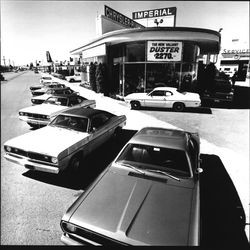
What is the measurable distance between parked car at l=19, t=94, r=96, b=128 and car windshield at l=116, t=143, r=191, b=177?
17.5ft

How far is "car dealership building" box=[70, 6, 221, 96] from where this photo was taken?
1411 cm

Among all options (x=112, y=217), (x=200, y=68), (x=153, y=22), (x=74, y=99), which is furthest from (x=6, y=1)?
(x=153, y=22)

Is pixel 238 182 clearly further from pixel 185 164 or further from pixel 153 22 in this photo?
pixel 153 22

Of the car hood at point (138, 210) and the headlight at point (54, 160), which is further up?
the headlight at point (54, 160)

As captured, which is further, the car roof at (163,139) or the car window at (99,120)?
the car window at (99,120)

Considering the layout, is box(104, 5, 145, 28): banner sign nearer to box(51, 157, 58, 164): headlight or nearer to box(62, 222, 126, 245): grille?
box(51, 157, 58, 164): headlight

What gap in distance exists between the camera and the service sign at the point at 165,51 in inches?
569

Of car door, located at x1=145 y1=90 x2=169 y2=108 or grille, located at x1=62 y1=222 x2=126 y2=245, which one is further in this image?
car door, located at x1=145 y1=90 x2=169 y2=108

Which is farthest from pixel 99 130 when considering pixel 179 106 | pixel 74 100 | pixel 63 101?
pixel 179 106

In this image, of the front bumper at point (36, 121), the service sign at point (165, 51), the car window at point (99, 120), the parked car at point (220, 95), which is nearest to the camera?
the car window at point (99, 120)

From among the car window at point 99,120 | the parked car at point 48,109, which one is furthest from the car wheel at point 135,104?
the car window at point 99,120

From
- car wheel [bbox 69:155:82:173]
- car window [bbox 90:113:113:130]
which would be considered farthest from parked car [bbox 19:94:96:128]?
car wheel [bbox 69:155:82:173]

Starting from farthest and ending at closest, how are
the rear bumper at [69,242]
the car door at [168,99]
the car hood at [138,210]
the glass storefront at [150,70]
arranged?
the glass storefront at [150,70]
the car door at [168,99]
the rear bumper at [69,242]
the car hood at [138,210]

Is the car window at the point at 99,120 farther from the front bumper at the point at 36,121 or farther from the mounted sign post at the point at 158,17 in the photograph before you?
the mounted sign post at the point at 158,17
